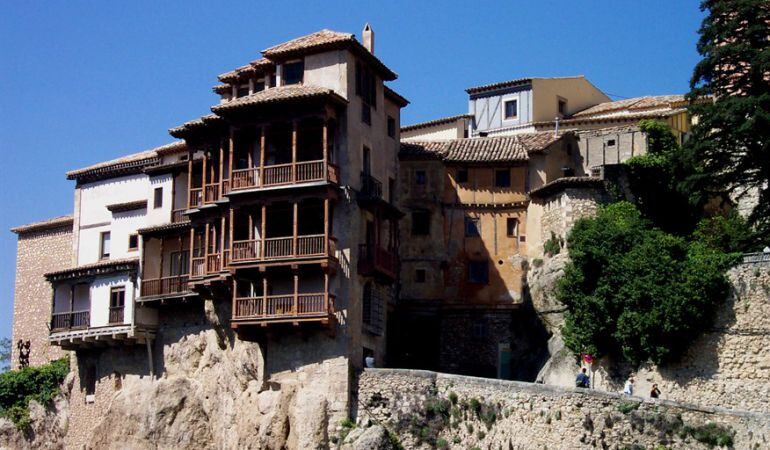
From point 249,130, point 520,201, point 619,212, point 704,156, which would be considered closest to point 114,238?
point 249,130

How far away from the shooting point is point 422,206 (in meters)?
63.8

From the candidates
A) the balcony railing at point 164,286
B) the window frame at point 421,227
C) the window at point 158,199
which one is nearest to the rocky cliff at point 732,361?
the window frame at point 421,227

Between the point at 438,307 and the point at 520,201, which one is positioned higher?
the point at 520,201

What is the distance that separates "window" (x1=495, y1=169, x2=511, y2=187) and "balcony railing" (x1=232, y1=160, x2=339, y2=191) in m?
10.8

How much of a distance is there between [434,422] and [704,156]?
48.7 feet

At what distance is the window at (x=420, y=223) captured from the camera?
6362cm

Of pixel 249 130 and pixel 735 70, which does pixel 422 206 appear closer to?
pixel 249 130

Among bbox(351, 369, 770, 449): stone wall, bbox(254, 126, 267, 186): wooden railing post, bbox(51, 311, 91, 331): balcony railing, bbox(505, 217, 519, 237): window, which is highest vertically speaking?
bbox(254, 126, 267, 186): wooden railing post

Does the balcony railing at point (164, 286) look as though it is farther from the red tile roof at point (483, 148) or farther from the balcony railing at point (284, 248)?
the red tile roof at point (483, 148)

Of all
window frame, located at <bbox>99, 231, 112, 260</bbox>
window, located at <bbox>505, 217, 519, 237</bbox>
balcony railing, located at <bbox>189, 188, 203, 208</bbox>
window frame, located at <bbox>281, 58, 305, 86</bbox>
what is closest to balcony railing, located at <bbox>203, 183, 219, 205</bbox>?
balcony railing, located at <bbox>189, 188, 203, 208</bbox>

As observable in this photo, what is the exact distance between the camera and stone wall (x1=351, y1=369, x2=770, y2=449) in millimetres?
47656

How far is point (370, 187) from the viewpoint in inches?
2283

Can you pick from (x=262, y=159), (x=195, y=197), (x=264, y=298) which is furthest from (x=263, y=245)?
(x=195, y=197)

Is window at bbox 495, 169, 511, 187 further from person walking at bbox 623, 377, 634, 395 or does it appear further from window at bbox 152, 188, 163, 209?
window at bbox 152, 188, 163, 209
